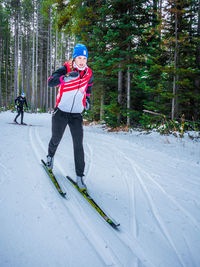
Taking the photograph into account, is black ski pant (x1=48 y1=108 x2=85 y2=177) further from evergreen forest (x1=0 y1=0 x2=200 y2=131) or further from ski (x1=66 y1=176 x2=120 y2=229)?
evergreen forest (x1=0 y1=0 x2=200 y2=131)

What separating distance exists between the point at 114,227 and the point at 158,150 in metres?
4.02

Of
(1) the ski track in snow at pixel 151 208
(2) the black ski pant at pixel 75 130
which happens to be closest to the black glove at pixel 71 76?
(2) the black ski pant at pixel 75 130

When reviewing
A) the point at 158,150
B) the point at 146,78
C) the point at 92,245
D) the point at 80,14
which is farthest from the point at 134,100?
the point at 92,245

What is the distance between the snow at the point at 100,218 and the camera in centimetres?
154

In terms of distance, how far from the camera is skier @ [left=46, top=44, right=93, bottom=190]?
2646 mm

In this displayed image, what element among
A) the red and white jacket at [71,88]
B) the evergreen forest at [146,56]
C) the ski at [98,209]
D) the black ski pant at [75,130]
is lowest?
the ski at [98,209]

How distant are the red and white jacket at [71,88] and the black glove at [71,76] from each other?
2.4 inches

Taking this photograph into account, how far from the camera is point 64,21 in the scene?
502 inches

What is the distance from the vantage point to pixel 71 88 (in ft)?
8.91

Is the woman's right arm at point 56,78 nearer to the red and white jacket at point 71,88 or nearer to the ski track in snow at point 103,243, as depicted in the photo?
the red and white jacket at point 71,88

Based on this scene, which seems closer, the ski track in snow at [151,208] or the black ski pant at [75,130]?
the ski track in snow at [151,208]

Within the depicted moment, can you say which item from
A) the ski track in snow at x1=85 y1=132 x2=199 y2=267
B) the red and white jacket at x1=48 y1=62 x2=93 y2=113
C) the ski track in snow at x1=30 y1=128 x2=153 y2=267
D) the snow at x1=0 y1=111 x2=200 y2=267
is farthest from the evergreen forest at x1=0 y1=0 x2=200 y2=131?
the ski track in snow at x1=30 y1=128 x2=153 y2=267

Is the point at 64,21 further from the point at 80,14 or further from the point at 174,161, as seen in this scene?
the point at 174,161

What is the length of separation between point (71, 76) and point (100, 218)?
7.03ft
